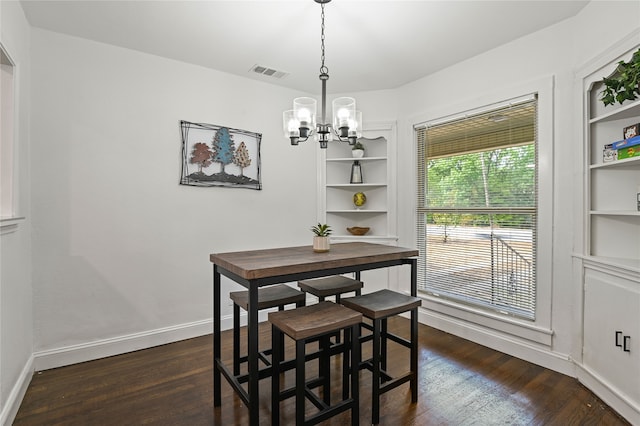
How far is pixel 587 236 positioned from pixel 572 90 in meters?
1.06

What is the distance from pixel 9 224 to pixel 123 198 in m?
0.92

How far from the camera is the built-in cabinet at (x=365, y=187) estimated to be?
3.82 m

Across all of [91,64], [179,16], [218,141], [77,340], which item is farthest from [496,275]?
[91,64]

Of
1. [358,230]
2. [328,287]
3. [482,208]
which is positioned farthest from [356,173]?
[328,287]

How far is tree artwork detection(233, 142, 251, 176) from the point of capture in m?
3.39

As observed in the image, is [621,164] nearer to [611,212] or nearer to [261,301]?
[611,212]

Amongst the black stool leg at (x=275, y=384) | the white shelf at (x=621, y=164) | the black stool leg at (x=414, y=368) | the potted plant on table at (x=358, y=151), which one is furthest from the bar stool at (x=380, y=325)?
the potted plant on table at (x=358, y=151)

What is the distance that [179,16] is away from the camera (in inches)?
94.3

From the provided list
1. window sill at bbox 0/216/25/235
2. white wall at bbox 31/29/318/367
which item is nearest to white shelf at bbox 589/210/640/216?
white wall at bbox 31/29/318/367

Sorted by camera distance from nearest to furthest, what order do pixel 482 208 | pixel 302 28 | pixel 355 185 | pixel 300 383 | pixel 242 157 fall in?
pixel 300 383 → pixel 302 28 → pixel 482 208 → pixel 242 157 → pixel 355 185

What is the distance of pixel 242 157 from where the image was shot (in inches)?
135

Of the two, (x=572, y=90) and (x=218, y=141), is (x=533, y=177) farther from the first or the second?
(x=218, y=141)

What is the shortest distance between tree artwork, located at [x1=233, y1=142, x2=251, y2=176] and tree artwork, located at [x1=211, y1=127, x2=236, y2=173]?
0.05 m

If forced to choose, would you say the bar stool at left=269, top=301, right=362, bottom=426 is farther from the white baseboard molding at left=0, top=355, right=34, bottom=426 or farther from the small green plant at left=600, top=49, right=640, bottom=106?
the small green plant at left=600, top=49, right=640, bottom=106
